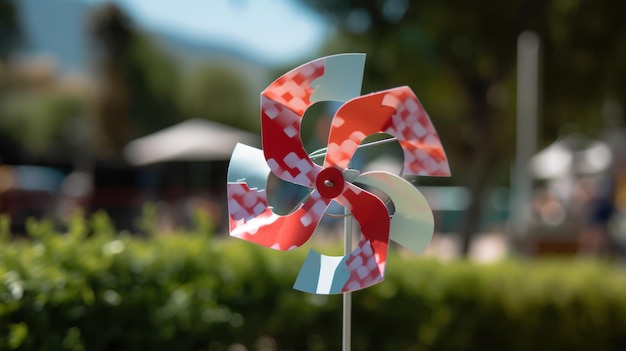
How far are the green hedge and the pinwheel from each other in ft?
3.39

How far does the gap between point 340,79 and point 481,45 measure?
8.19 metres

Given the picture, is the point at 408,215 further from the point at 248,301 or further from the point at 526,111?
the point at 526,111

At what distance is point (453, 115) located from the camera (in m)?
27.6

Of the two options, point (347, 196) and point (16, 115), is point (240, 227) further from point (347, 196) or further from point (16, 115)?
point (16, 115)

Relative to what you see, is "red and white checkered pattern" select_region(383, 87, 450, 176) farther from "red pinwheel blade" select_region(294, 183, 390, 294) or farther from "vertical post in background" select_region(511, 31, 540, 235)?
"vertical post in background" select_region(511, 31, 540, 235)

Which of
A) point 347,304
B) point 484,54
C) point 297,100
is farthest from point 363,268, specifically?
point 484,54

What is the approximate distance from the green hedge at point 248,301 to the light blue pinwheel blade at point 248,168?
3.33 feet

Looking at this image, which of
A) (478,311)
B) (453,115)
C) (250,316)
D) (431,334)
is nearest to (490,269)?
(478,311)

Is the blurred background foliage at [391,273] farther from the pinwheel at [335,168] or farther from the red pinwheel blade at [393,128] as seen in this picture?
the red pinwheel blade at [393,128]

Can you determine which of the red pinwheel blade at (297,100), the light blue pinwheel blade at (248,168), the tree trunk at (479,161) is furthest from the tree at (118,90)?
the red pinwheel blade at (297,100)

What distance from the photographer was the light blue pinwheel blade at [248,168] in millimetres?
2830

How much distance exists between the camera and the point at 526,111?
11703mm

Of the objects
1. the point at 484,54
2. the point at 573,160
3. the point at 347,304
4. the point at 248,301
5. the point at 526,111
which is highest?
the point at 484,54

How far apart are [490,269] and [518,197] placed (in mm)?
7634
